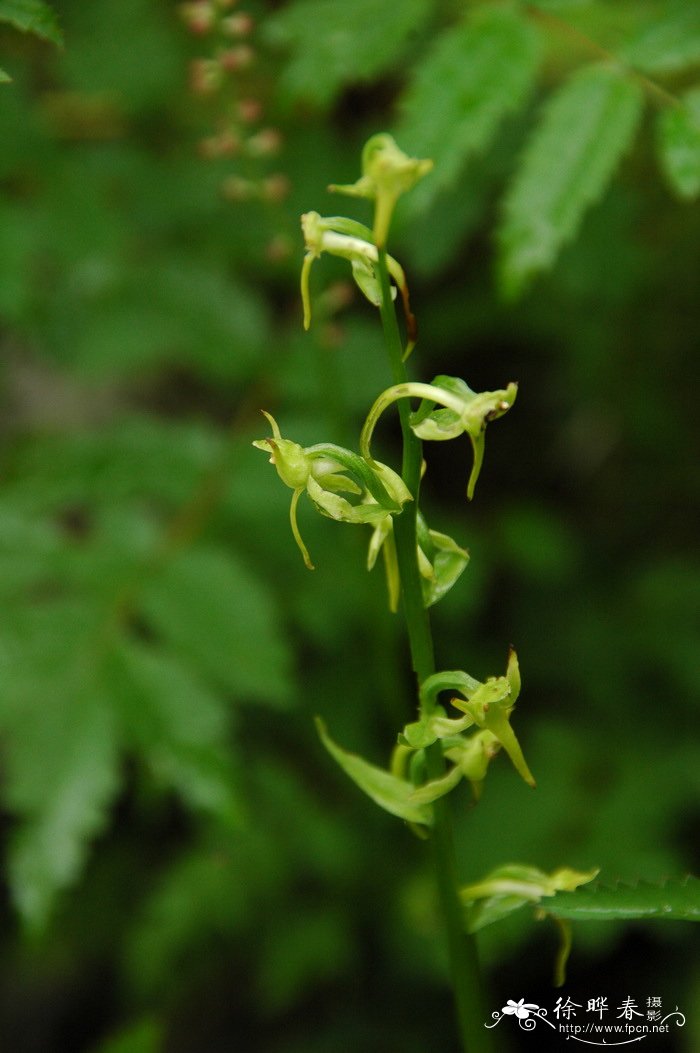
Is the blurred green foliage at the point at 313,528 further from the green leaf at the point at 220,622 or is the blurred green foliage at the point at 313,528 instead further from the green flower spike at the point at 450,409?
the green flower spike at the point at 450,409

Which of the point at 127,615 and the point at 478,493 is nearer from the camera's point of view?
the point at 127,615

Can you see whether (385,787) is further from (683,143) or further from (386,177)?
(683,143)

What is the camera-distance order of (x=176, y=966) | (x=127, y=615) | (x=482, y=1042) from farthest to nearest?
(x=176, y=966)
(x=127, y=615)
(x=482, y=1042)

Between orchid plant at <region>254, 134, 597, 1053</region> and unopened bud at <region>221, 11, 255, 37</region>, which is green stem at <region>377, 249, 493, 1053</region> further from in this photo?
unopened bud at <region>221, 11, 255, 37</region>

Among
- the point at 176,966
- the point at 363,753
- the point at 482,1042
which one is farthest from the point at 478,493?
the point at 482,1042

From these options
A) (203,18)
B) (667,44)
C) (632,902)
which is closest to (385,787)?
(632,902)

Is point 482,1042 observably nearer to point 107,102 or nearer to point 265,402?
point 265,402
